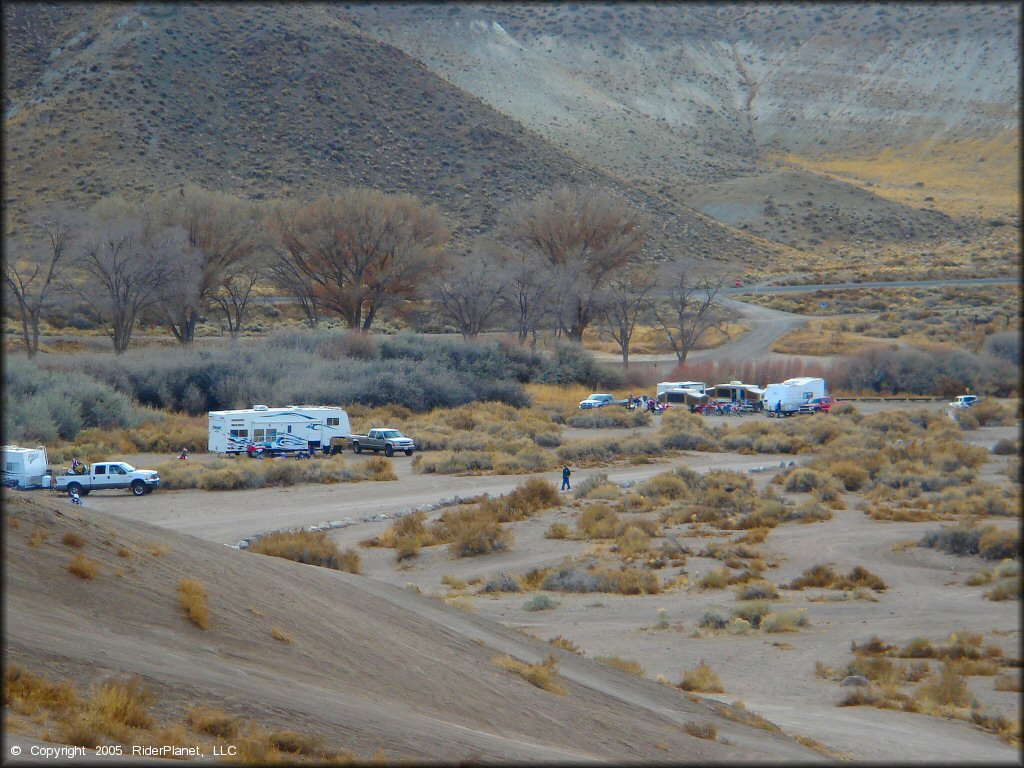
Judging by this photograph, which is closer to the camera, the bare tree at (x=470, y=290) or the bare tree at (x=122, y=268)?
the bare tree at (x=122, y=268)

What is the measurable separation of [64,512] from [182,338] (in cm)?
5344

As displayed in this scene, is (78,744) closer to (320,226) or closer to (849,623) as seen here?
(849,623)

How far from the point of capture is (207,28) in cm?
10106

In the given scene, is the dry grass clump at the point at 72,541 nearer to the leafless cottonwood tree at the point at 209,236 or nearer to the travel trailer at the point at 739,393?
the travel trailer at the point at 739,393

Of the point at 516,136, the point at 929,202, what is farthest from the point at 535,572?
the point at 929,202

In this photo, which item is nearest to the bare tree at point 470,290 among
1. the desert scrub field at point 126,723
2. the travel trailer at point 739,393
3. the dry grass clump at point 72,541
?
the travel trailer at point 739,393

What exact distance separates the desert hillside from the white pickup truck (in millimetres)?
17841

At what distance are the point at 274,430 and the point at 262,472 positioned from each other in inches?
224

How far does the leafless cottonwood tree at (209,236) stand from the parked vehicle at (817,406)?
35069 millimetres

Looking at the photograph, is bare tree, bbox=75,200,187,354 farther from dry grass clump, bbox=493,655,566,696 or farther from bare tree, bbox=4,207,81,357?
dry grass clump, bbox=493,655,566,696

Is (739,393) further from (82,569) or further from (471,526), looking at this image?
(82,569)

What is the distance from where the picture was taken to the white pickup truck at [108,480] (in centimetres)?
2936

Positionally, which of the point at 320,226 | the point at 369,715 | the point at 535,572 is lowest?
the point at 535,572

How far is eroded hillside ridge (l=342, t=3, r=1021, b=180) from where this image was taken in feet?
459
